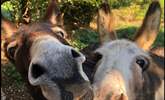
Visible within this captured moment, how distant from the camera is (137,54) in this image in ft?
10.7

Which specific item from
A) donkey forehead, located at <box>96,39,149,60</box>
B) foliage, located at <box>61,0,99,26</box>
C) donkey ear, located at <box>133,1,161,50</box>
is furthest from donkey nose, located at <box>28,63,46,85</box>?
foliage, located at <box>61,0,99,26</box>

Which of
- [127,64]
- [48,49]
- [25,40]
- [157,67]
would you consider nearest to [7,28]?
[25,40]

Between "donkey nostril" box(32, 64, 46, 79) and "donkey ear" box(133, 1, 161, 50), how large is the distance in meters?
0.86

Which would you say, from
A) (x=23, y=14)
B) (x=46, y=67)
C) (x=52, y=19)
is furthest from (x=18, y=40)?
(x=23, y=14)

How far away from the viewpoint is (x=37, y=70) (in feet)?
9.27

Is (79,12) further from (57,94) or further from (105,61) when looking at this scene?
(57,94)

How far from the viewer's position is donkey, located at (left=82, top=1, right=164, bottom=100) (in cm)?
307

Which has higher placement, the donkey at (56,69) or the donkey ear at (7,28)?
the donkey at (56,69)

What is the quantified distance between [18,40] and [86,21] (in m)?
2.47

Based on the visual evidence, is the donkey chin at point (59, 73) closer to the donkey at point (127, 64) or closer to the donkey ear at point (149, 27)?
the donkey at point (127, 64)

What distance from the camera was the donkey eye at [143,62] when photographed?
325cm

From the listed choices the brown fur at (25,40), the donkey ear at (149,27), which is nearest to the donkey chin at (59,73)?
the brown fur at (25,40)

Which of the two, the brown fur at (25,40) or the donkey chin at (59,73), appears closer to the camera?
the donkey chin at (59,73)

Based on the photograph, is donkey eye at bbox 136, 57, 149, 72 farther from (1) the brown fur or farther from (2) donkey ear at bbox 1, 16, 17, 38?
(2) donkey ear at bbox 1, 16, 17, 38
